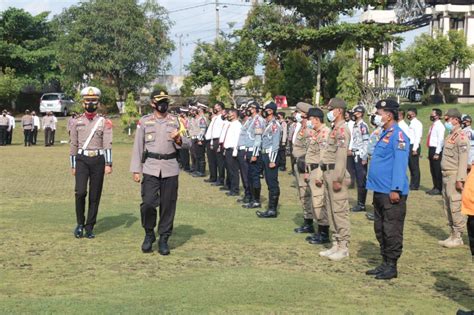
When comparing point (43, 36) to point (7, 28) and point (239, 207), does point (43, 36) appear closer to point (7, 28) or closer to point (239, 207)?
point (7, 28)

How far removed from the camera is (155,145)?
7.80m

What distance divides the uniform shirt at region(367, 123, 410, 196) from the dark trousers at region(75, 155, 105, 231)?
153 inches

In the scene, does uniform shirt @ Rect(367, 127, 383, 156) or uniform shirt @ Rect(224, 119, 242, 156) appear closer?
uniform shirt @ Rect(367, 127, 383, 156)

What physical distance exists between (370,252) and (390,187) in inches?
67.4

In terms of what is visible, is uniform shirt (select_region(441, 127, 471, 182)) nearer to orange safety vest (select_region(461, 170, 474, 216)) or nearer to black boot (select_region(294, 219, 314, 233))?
black boot (select_region(294, 219, 314, 233))

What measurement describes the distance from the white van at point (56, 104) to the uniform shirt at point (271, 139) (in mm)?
33202

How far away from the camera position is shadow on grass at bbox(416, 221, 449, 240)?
31.4 feet

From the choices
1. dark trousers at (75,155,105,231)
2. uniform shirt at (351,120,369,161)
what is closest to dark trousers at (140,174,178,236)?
dark trousers at (75,155,105,231)

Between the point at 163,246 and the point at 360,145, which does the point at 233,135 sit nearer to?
the point at 360,145

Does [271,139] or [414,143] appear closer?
[271,139]

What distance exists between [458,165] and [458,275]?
7.69ft

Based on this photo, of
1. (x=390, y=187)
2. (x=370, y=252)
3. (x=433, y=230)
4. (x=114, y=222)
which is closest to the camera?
(x=390, y=187)

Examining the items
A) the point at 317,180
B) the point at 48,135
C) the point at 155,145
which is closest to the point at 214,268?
the point at 155,145

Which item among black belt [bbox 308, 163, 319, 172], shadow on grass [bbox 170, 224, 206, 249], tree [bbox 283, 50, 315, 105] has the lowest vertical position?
shadow on grass [bbox 170, 224, 206, 249]
